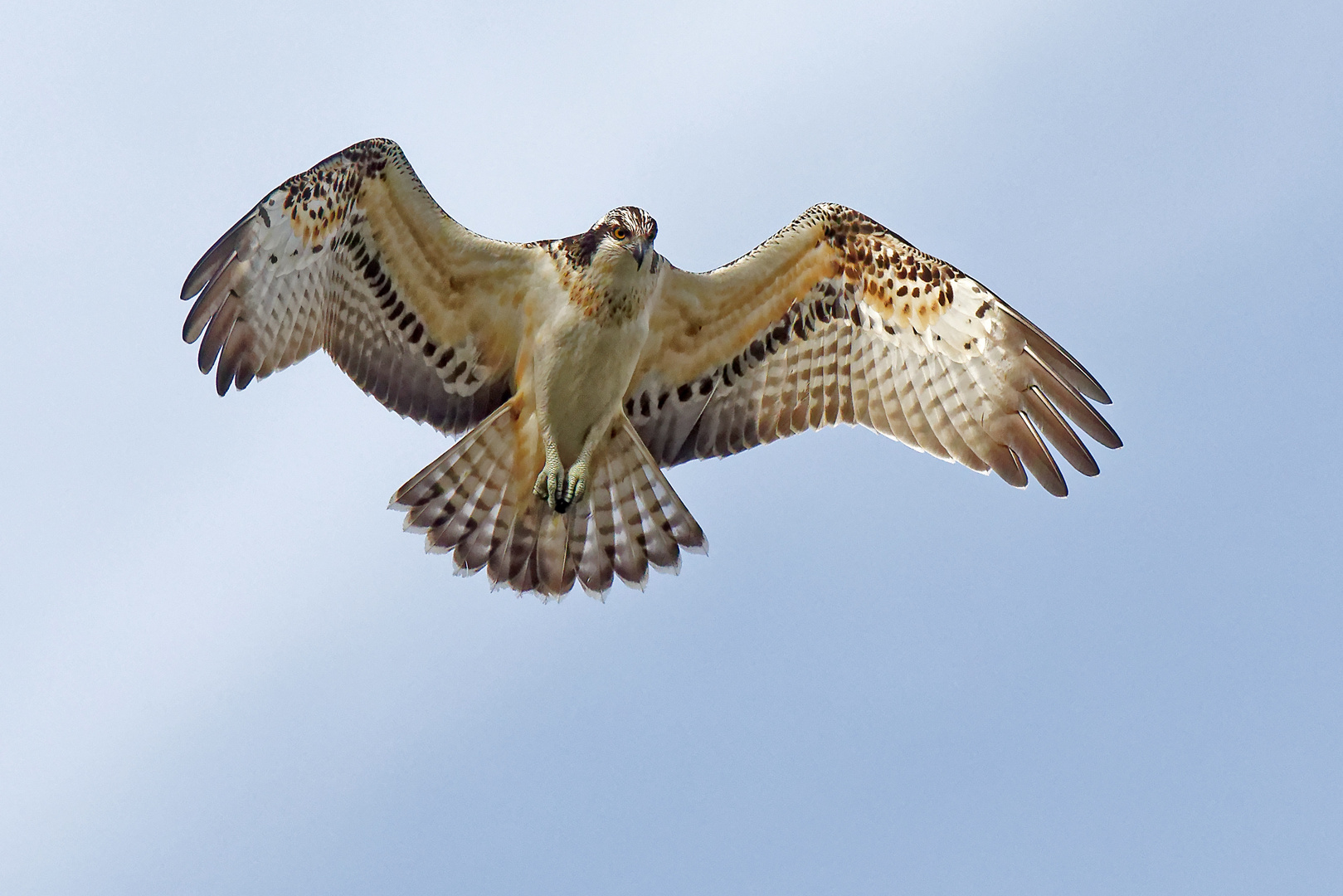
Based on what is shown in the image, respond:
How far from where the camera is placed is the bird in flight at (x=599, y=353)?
945cm

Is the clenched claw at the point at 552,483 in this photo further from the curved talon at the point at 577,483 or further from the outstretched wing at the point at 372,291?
the outstretched wing at the point at 372,291

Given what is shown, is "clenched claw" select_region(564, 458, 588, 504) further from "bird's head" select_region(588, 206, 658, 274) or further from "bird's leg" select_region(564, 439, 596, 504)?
"bird's head" select_region(588, 206, 658, 274)

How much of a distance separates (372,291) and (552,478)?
5.24 feet

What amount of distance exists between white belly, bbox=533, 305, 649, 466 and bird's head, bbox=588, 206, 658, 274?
1.23 feet

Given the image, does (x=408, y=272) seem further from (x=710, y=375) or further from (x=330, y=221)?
(x=710, y=375)

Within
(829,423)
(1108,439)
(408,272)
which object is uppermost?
(408,272)

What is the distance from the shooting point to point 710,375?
34.5ft

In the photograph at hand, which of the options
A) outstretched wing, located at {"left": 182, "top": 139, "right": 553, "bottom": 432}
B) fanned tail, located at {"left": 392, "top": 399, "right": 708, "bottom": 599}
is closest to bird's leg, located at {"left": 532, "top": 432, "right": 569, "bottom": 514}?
fanned tail, located at {"left": 392, "top": 399, "right": 708, "bottom": 599}

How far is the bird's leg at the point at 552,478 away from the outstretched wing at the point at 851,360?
0.84 meters

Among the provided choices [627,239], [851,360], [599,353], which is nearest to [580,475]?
[599,353]

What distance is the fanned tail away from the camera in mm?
9883

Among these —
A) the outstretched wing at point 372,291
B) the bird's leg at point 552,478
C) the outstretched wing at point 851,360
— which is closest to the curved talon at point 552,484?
the bird's leg at point 552,478

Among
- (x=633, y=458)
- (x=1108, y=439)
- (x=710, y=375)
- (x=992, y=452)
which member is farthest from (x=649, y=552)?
(x=1108, y=439)

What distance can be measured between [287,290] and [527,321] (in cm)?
148
